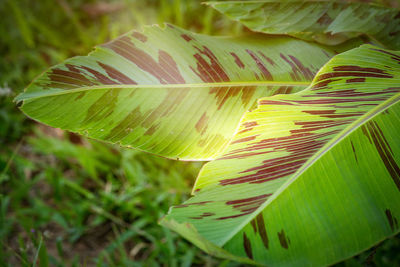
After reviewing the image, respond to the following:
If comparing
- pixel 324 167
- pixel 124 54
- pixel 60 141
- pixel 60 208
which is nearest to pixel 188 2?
pixel 60 141

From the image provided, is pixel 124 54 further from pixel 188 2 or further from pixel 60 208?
pixel 188 2

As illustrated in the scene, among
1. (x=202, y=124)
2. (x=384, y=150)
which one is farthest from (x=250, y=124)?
(x=384, y=150)

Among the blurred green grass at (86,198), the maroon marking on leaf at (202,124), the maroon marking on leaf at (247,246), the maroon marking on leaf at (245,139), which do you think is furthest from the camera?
the blurred green grass at (86,198)

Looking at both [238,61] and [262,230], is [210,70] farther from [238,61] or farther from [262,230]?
[262,230]

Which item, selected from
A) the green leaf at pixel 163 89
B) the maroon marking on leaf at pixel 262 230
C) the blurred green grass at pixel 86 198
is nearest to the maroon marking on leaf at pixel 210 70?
the green leaf at pixel 163 89

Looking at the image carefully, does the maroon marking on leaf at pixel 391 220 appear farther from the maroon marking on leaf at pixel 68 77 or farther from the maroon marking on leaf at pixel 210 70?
the maroon marking on leaf at pixel 68 77
